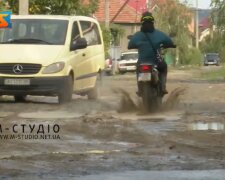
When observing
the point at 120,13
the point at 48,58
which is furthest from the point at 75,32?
the point at 120,13

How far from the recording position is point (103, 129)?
431 inches

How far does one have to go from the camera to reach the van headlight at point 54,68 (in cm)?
1567

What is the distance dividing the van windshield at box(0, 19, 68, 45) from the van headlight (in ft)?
2.63

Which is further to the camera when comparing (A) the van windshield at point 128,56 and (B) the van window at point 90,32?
(A) the van windshield at point 128,56

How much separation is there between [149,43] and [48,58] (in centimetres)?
256

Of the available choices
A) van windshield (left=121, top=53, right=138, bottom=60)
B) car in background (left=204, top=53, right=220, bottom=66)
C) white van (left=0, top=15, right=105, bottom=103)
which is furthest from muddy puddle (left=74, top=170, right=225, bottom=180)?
car in background (left=204, top=53, right=220, bottom=66)

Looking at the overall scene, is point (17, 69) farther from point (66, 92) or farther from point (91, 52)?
point (91, 52)

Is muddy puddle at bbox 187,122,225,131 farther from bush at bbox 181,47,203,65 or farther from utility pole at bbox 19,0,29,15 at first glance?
bush at bbox 181,47,203,65

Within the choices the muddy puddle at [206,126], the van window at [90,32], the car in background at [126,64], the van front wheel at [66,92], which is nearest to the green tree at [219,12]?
the car in background at [126,64]

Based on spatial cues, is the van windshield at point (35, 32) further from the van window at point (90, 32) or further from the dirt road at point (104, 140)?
the dirt road at point (104, 140)

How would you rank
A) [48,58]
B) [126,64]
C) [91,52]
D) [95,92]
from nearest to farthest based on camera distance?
[48,58] → [91,52] → [95,92] → [126,64]

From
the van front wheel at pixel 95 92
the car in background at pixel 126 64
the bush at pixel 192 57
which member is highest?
the van front wheel at pixel 95 92

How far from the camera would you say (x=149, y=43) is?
1413 centimetres

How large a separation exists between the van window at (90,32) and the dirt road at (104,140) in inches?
139
